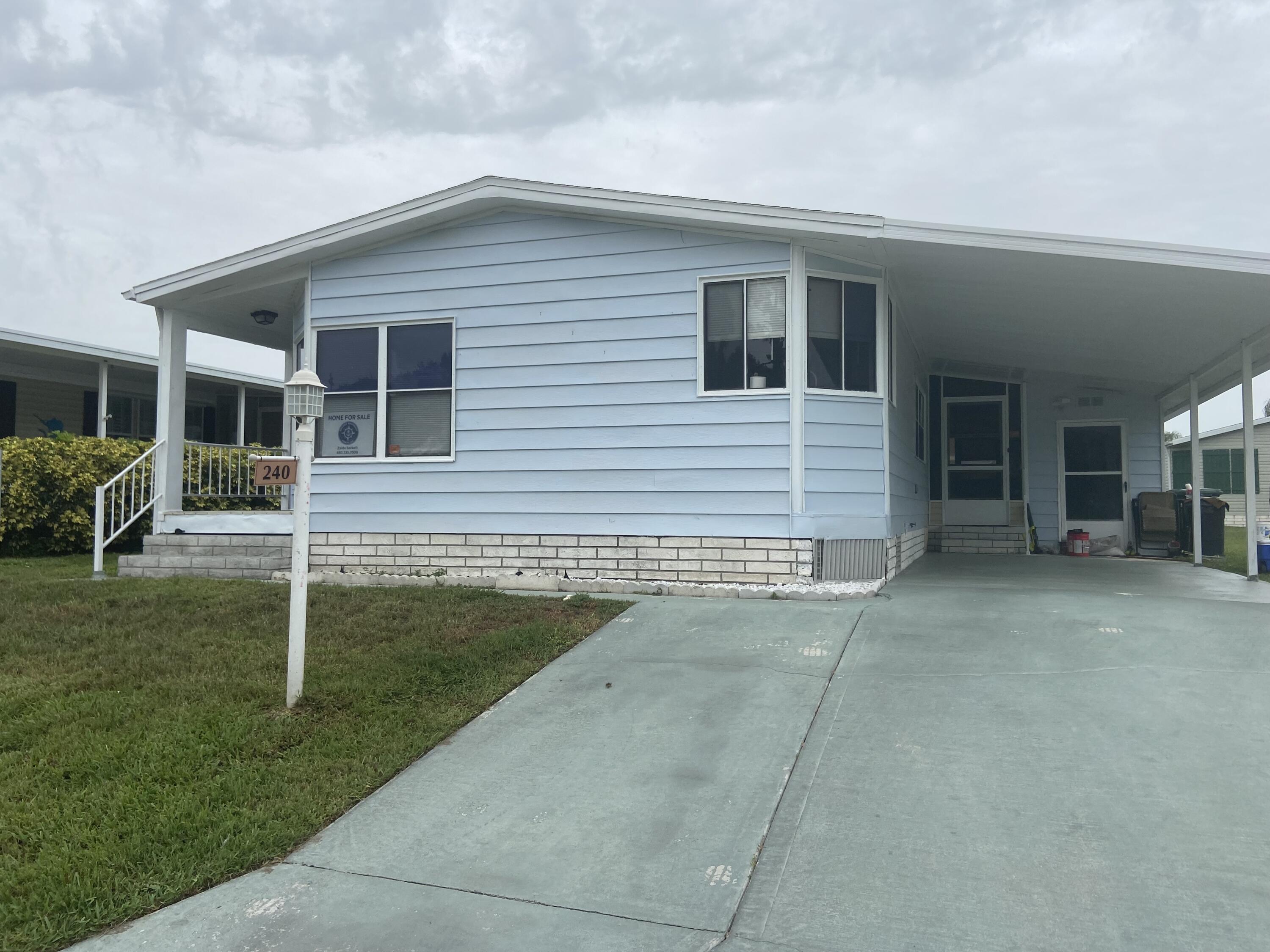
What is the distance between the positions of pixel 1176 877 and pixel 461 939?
7.58ft

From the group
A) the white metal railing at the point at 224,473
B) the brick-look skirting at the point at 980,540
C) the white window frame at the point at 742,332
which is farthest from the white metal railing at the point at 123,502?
the brick-look skirting at the point at 980,540

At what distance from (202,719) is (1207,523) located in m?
13.1

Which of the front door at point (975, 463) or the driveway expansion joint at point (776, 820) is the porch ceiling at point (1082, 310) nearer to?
the front door at point (975, 463)

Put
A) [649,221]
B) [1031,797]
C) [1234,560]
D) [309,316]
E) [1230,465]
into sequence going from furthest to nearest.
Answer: [1230,465], [1234,560], [309,316], [649,221], [1031,797]

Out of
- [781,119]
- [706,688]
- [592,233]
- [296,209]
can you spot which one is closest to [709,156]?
[781,119]

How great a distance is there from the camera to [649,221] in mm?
7840

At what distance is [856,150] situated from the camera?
18.8 meters

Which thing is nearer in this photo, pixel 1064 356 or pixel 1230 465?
pixel 1064 356

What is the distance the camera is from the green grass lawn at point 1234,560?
9.75 meters

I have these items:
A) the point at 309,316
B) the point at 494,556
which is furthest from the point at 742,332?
the point at 309,316

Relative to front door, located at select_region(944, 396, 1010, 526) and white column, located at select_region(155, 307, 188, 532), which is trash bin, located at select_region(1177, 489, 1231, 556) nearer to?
front door, located at select_region(944, 396, 1010, 526)

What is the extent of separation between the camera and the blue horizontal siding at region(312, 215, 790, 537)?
300 inches

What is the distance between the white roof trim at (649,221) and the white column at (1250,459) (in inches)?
107

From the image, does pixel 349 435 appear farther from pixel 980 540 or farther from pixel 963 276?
pixel 980 540
